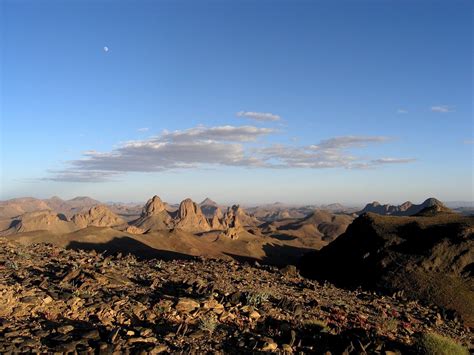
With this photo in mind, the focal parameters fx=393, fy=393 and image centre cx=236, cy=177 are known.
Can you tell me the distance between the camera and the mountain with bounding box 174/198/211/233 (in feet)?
451

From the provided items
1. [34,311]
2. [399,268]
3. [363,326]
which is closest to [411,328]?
[363,326]

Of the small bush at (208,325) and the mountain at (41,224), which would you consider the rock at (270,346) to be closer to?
the small bush at (208,325)

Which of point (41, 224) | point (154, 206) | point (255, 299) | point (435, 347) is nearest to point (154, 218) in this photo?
point (154, 206)

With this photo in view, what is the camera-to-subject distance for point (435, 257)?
80.3ft

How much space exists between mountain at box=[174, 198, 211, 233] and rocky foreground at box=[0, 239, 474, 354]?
11959 centimetres

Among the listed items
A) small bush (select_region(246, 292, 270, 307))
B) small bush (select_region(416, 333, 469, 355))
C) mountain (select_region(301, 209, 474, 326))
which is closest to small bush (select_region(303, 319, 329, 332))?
small bush (select_region(246, 292, 270, 307))

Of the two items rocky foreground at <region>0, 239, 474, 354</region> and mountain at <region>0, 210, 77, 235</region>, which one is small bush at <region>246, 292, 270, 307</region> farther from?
mountain at <region>0, 210, 77, 235</region>

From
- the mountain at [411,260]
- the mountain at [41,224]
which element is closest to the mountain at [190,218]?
the mountain at [41,224]

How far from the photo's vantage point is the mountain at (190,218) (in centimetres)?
13738

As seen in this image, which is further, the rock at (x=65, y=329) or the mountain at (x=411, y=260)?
the mountain at (x=411, y=260)

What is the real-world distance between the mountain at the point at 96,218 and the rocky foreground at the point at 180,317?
5157 inches

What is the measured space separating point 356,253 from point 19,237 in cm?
6740

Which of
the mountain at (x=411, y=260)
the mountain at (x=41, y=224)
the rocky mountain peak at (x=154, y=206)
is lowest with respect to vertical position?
the mountain at (x=41, y=224)

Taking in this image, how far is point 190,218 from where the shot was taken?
14125cm
